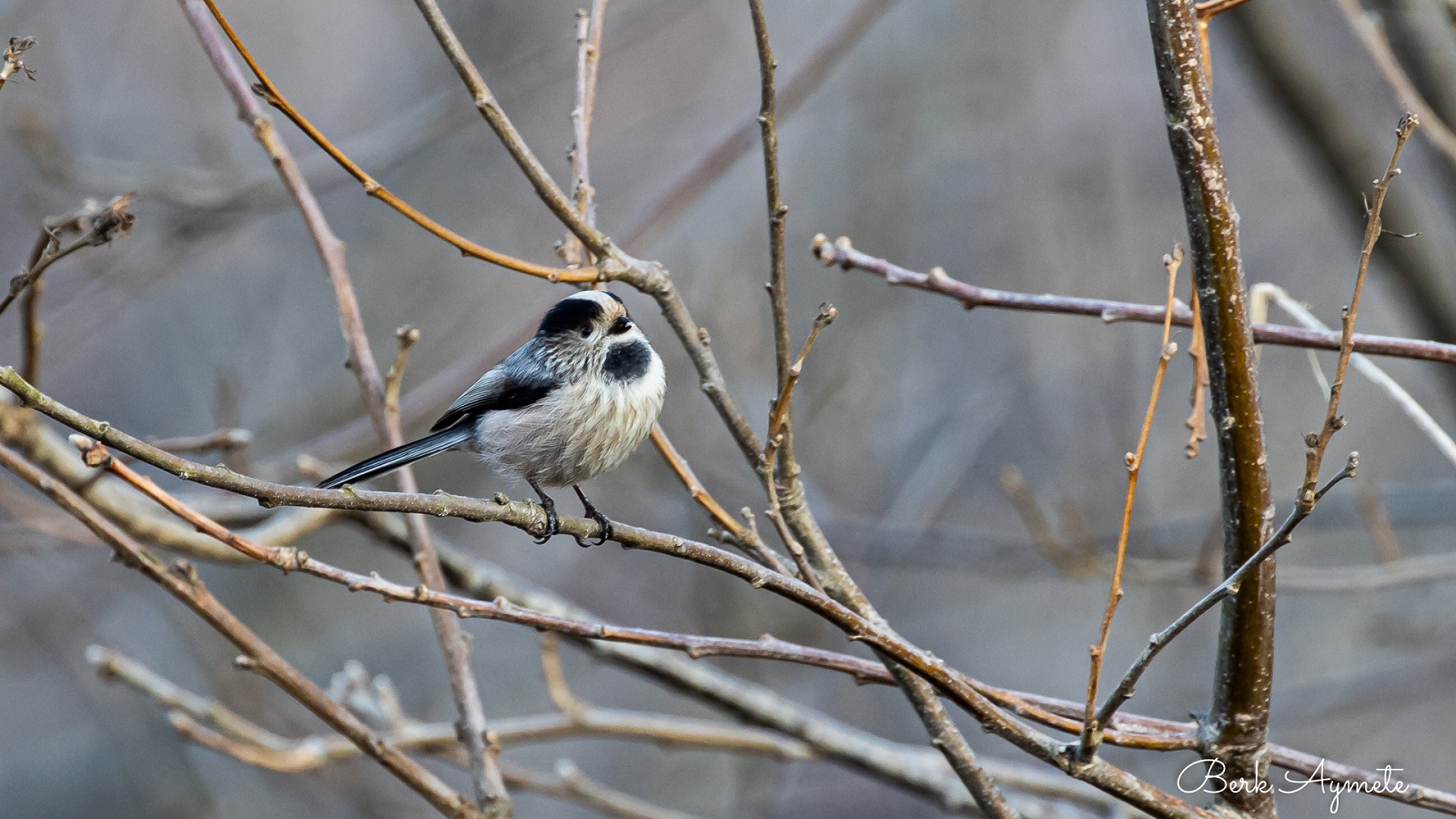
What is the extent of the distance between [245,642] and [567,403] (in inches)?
35.2

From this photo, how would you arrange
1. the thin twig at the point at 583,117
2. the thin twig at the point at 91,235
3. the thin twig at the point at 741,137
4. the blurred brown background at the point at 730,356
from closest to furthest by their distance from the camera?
the thin twig at the point at 91,235 → the thin twig at the point at 583,117 → the thin twig at the point at 741,137 → the blurred brown background at the point at 730,356

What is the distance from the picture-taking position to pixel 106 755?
7.50 metres

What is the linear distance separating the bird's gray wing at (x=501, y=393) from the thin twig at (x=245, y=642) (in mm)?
841

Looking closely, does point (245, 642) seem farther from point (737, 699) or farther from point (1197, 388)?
point (1197, 388)

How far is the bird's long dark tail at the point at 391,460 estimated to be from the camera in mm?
2139

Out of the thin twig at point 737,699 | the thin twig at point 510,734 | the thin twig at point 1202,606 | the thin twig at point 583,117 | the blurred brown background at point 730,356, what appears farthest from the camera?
the blurred brown background at point 730,356

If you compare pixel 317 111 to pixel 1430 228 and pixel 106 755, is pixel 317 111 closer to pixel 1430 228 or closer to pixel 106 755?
pixel 106 755

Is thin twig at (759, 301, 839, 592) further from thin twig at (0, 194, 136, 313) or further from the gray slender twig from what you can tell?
the gray slender twig

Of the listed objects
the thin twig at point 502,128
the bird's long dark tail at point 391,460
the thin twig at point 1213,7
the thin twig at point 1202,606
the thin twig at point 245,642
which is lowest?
the thin twig at point 245,642

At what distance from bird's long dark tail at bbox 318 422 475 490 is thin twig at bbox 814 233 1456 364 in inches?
36.9

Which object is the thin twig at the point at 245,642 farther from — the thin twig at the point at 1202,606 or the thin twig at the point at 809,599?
the thin twig at the point at 1202,606

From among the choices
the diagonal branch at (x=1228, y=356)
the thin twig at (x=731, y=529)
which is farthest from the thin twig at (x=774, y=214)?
the diagonal branch at (x=1228, y=356)

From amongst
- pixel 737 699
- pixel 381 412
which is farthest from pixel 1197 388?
pixel 381 412

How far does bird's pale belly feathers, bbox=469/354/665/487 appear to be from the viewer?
8.48 ft
